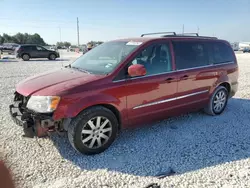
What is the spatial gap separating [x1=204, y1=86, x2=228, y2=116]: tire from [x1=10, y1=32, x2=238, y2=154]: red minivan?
0.08ft

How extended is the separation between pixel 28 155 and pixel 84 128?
950mm

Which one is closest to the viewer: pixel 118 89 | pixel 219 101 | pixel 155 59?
pixel 118 89

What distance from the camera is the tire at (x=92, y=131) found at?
3.04 meters

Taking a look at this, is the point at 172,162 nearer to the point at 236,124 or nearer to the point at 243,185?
the point at 243,185

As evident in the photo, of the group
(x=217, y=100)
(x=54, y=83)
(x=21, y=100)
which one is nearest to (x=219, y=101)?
(x=217, y=100)

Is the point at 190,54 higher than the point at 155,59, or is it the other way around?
the point at 190,54

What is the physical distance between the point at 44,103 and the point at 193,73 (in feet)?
9.35

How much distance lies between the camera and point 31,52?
2158 centimetres

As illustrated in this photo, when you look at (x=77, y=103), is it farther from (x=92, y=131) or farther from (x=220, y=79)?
(x=220, y=79)

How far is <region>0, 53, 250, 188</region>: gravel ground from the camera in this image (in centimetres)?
270

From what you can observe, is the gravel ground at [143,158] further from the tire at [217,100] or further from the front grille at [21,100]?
the front grille at [21,100]

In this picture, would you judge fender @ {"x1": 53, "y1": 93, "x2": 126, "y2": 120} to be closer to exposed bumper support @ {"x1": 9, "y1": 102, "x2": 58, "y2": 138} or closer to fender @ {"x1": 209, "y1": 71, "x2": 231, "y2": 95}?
exposed bumper support @ {"x1": 9, "y1": 102, "x2": 58, "y2": 138}

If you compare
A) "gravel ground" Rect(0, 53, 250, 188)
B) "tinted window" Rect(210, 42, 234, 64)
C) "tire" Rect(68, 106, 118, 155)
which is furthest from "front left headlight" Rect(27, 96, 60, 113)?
"tinted window" Rect(210, 42, 234, 64)

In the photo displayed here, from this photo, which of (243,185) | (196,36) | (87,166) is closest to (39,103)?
(87,166)
